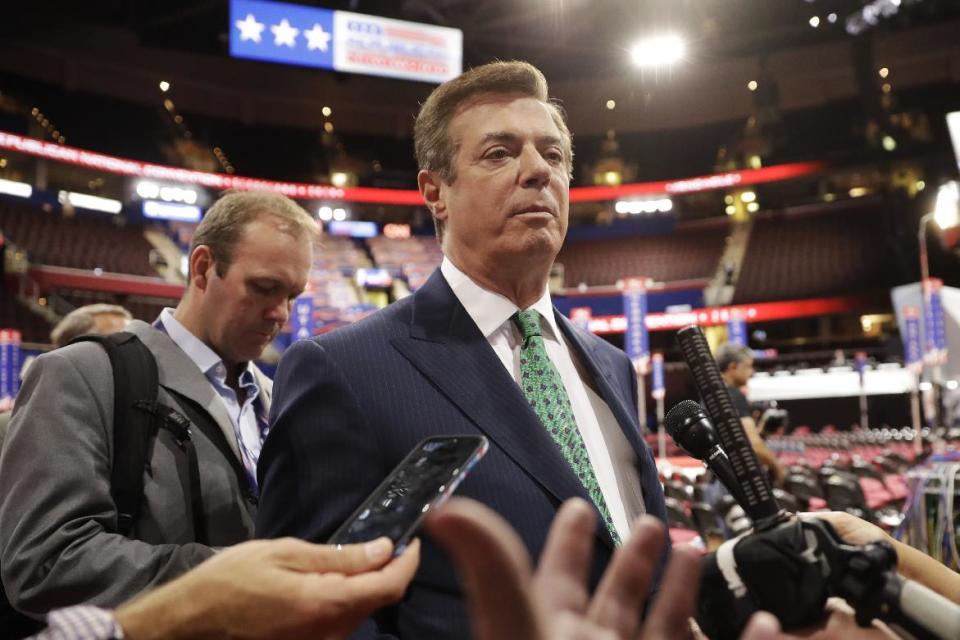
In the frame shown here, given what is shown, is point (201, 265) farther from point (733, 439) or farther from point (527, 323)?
point (733, 439)

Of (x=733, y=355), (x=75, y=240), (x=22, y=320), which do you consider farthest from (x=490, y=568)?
(x=75, y=240)

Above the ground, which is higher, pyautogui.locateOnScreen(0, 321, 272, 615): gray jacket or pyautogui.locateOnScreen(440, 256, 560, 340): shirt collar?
pyautogui.locateOnScreen(440, 256, 560, 340): shirt collar

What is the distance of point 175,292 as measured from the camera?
21.4 meters

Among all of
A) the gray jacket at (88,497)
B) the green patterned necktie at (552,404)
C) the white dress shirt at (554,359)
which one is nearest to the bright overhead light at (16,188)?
the gray jacket at (88,497)

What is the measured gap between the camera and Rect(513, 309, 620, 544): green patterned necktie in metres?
1.40

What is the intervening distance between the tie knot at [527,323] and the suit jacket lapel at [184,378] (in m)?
0.74

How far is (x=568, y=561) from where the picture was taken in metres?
0.54

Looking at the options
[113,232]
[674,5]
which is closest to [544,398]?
[674,5]

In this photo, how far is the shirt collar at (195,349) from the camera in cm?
193

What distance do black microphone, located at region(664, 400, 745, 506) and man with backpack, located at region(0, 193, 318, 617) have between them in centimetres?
100

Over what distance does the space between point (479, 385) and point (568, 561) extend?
851 mm

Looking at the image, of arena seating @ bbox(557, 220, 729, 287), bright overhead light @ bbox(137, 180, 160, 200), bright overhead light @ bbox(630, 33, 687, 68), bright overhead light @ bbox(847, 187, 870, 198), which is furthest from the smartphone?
bright overhead light @ bbox(847, 187, 870, 198)

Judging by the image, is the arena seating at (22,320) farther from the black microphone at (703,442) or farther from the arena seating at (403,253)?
the black microphone at (703,442)

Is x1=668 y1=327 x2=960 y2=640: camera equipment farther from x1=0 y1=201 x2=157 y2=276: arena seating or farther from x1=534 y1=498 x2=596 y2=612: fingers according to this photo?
x1=0 y1=201 x2=157 y2=276: arena seating
